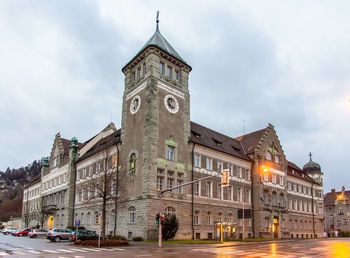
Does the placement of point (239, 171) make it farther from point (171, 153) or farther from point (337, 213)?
point (337, 213)

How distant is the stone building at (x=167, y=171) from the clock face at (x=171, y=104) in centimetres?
14

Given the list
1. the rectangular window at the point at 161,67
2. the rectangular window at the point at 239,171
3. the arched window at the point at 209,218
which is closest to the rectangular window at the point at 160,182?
the arched window at the point at 209,218

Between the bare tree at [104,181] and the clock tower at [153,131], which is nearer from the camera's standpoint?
the bare tree at [104,181]

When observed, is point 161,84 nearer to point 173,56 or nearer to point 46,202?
point 173,56

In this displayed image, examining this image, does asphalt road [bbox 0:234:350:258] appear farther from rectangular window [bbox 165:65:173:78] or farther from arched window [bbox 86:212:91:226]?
rectangular window [bbox 165:65:173:78]

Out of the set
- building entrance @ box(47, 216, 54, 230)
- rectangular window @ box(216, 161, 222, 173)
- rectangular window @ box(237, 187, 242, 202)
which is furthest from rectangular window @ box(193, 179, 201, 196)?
building entrance @ box(47, 216, 54, 230)

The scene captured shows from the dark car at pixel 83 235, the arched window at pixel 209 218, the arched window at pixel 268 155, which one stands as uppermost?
the arched window at pixel 268 155

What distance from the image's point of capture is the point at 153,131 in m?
40.4

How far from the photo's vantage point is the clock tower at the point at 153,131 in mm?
38875

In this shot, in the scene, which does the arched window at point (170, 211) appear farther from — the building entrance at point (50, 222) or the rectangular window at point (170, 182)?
the building entrance at point (50, 222)

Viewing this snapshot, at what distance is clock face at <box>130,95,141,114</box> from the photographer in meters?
44.1

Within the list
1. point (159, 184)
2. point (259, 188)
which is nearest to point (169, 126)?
point (159, 184)

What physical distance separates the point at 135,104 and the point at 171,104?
476 cm

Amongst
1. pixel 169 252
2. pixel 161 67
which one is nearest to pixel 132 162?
pixel 161 67
